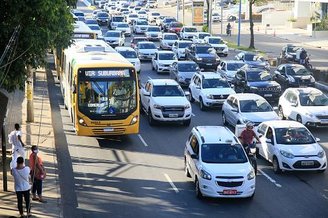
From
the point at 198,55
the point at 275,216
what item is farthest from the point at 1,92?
the point at 198,55

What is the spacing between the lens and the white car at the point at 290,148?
20.7 metres

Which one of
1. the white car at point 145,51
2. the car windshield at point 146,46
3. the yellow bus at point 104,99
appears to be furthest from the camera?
the car windshield at point 146,46

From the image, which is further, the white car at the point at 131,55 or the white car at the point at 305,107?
the white car at the point at 131,55

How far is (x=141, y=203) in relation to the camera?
18281 millimetres

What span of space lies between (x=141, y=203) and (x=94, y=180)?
111 inches

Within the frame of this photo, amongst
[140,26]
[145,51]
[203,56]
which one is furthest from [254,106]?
[140,26]

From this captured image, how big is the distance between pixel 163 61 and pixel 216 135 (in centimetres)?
2472

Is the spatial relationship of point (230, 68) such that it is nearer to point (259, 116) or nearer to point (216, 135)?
point (259, 116)

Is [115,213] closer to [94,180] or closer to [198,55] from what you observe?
[94,180]

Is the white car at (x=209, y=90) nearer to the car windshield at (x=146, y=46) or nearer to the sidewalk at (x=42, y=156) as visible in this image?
the sidewalk at (x=42, y=156)

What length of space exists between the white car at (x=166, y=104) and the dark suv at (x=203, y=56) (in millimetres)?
15500

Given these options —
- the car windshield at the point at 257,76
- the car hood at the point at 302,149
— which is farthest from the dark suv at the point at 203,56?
the car hood at the point at 302,149

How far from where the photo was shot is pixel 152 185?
20047 mm

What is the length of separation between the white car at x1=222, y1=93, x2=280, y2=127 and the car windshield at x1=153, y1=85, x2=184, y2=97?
2452 millimetres
